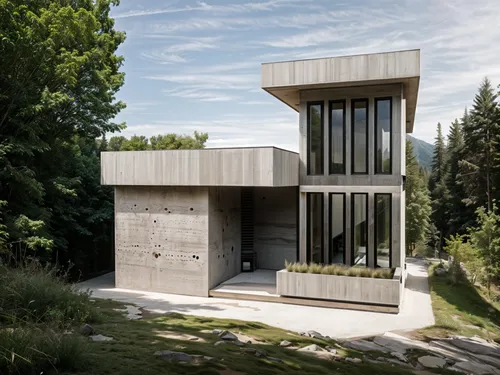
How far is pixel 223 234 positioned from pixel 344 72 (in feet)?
22.5

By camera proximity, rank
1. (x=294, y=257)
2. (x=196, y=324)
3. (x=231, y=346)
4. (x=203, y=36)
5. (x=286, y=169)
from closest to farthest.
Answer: (x=231, y=346)
(x=196, y=324)
(x=286, y=169)
(x=294, y=257)
(x=203, y=36)

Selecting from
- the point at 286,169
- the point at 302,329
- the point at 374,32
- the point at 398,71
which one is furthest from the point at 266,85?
the point at 302,329

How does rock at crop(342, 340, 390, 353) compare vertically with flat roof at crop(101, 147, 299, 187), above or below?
below

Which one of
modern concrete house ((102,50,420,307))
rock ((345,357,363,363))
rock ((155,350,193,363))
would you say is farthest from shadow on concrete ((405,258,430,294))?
rock ((155,350,193,363))

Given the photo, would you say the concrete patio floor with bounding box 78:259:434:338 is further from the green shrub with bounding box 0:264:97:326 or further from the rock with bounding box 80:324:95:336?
the rock with bounding box 80:324:95:336

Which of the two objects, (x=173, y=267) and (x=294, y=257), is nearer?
(x=173, y=267)

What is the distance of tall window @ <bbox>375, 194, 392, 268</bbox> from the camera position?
1417 cm

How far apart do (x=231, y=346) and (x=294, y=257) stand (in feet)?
38.3

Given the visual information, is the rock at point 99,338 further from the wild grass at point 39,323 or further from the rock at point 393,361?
the rock at point 393,361

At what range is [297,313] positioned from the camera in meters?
12.2

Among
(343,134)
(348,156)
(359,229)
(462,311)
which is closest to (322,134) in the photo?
(343,134)

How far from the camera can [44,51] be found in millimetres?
14328

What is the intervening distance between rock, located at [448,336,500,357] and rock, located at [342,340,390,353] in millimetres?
1958

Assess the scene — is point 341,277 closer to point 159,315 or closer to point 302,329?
point 302,329
